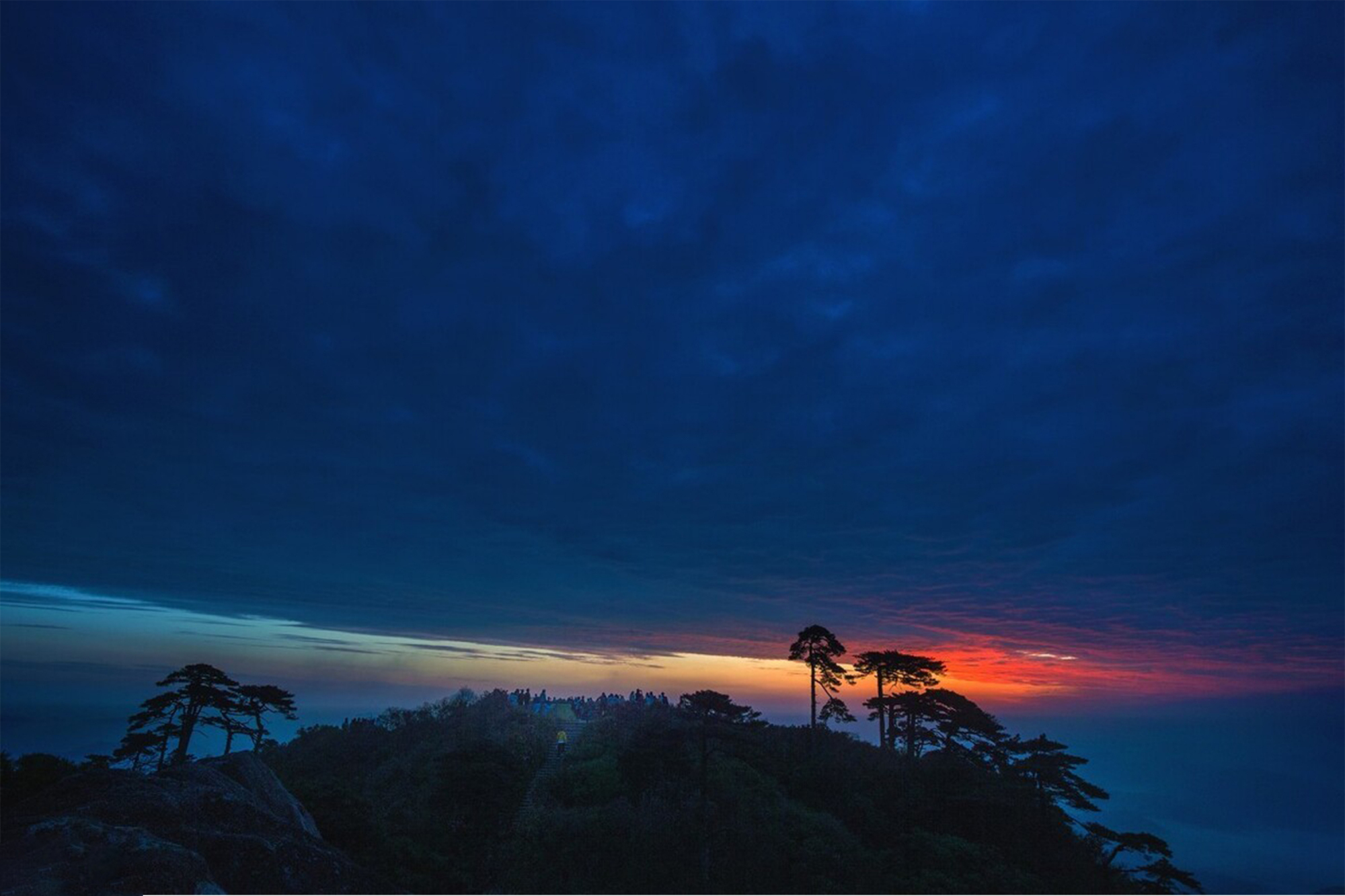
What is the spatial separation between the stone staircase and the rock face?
1632 cm

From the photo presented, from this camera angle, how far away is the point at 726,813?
31031mm

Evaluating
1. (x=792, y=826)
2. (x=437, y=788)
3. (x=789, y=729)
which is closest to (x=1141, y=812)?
(x=789, y=729)

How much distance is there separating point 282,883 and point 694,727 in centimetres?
2301

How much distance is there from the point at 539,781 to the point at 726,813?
11.1 meters

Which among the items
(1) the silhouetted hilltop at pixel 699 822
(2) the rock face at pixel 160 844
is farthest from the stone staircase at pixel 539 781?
(2) the rock face at pixel 160 844

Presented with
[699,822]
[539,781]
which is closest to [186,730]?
[539,781]

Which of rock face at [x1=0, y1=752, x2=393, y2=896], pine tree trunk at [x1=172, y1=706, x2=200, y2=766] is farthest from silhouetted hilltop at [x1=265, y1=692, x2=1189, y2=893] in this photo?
rock face at [x1=0, y1=752, x2=393, y2=896]

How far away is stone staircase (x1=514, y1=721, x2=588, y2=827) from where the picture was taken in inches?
1197

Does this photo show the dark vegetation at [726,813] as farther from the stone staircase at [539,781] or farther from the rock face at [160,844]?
the rock face at [160,844]

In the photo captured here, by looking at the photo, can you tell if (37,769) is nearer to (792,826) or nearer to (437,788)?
(437,788)

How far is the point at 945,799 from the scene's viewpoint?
3331 cm

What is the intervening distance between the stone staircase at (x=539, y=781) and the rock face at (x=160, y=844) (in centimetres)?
1632

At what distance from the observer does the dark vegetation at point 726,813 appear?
25.8 m

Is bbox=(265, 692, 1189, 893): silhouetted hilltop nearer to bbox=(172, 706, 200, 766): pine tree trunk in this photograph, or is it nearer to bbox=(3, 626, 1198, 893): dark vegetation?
bbox=(3, 626, 1198, 893): dark vegetation
